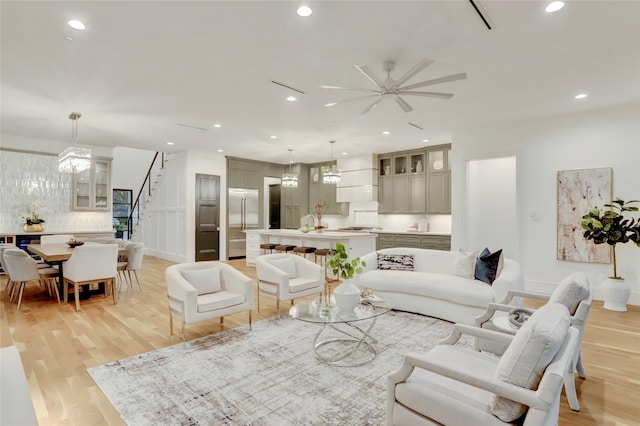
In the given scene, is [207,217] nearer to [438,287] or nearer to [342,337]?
[342,337]

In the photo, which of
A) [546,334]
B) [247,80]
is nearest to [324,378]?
[546,334]

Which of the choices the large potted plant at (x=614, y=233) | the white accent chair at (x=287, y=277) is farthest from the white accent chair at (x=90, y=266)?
the large potted plant at (x=614, y=233)

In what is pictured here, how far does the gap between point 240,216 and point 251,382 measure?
7121mm

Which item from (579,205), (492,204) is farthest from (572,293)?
(492,204)

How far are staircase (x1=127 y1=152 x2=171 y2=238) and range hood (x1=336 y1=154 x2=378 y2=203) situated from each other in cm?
489

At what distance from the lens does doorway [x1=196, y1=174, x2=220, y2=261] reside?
871 centimetres

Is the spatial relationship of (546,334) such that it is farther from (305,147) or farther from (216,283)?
(305,147)

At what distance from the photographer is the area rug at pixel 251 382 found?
2252 millimetres

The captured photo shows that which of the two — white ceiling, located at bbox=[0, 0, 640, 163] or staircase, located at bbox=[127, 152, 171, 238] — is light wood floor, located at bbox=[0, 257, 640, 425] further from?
staircase, located at bbox=[127, 152, 171, 238]

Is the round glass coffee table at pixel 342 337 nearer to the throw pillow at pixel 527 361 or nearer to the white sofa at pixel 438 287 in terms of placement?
the white sofa at pixel 438 287

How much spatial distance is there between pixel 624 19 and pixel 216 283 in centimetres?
462

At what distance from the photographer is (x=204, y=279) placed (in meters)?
3.95

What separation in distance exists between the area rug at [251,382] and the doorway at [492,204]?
3766 millimetres

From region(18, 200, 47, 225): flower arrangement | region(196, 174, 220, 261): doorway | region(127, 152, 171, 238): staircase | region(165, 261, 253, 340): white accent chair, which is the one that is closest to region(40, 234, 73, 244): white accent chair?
region(18, 200, 47, 225): flower arrangement
